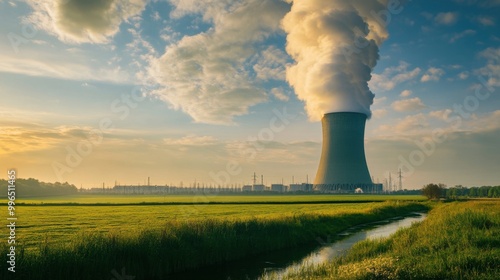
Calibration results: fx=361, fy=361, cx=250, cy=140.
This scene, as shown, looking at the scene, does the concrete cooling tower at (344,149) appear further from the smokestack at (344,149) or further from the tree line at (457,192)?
the tree line at (457,192)

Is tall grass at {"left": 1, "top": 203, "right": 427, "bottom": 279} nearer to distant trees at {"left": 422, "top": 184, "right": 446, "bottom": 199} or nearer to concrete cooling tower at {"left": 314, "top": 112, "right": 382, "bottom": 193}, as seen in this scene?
concrete cooling tower at {"left": 314, "top": 112, "right": 382, "bottom": 193}

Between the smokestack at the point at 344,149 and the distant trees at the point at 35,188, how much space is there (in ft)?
196

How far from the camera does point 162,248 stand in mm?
11188

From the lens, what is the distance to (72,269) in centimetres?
883

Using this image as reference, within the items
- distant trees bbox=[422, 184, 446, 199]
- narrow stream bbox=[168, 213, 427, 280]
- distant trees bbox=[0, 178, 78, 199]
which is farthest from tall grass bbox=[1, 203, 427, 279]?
distant trees bbox=[0, 178, 78, 199]

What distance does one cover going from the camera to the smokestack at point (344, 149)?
39.1 metres

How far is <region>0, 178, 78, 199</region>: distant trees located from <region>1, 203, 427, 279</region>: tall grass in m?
68.2

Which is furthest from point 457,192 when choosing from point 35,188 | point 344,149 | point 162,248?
point 35,188

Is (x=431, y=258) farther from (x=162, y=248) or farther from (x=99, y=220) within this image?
(x=99, y=220)

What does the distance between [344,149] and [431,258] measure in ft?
99.7

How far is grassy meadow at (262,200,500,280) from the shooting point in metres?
7.77

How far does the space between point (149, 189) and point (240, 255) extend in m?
139

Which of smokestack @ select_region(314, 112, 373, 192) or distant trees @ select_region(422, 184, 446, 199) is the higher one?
smokestack @ select_region(314, 112, 373, 192)

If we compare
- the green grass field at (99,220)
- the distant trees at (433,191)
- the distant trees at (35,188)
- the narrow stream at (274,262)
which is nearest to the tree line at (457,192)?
the distant trees at (433,191)
